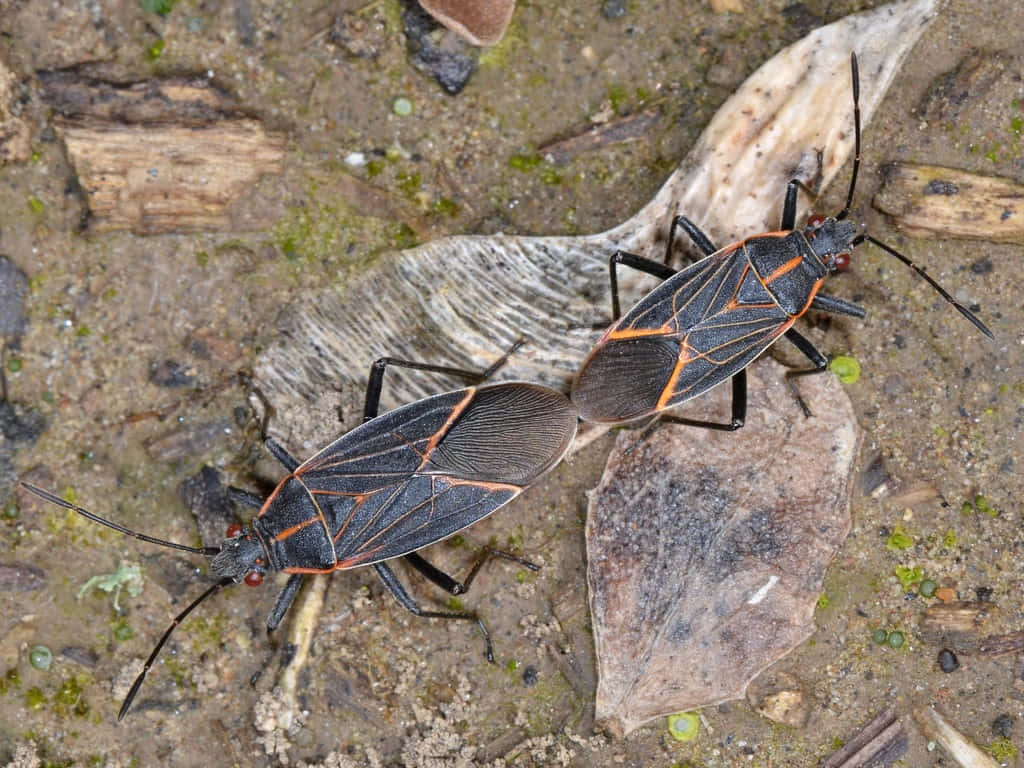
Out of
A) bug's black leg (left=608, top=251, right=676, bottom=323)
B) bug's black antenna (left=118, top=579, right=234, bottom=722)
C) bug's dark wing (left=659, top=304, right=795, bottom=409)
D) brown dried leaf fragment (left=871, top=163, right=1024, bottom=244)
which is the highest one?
brown dried leaf fragment (left=871, top=163, right=1024, bottom=244)

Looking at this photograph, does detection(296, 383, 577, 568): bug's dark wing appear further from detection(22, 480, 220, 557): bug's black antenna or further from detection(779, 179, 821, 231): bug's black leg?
detection(779, 179, 821, 231): bug's black leg

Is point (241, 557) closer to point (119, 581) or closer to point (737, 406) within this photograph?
point (119, 581)

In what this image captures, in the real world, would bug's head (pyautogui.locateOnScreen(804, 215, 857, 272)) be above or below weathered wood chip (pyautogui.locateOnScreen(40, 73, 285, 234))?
above

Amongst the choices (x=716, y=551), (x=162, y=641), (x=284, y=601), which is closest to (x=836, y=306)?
(x=716, y=551)

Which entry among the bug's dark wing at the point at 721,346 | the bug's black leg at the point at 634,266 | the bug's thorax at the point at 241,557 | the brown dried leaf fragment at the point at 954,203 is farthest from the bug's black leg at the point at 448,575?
the brown dried leaf fragment at the point at 954,203

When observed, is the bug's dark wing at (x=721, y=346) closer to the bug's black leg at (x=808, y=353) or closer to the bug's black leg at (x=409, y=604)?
the bug's black leg at (x=808, y=353)

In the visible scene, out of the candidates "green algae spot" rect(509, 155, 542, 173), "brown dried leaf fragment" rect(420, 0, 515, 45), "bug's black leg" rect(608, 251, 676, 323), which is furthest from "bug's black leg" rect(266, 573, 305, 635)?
"brown dried leaf fragment" rect(420, 0, 515, 45)

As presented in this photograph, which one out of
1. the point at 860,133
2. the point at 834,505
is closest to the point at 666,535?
the point at 834,505
